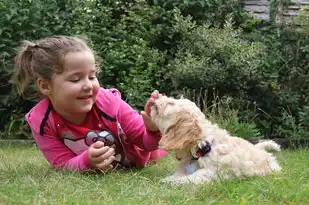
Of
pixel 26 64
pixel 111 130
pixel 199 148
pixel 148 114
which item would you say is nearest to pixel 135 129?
pixel 111 130

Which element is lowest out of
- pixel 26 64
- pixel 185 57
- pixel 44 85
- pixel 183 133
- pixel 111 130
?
pixel 185 57

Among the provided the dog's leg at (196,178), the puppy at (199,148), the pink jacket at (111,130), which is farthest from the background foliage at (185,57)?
the dog's leg at (196,178)

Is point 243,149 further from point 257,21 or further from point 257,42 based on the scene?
point 257,21

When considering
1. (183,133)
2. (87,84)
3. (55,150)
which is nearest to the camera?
(183,133)

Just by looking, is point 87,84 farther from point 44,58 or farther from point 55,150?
point 55,150

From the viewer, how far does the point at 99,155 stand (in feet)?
14.4

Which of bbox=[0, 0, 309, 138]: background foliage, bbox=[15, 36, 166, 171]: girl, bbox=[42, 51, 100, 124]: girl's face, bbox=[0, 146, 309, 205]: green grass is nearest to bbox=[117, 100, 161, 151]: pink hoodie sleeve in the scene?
bbox=[15, 36, 166, 171]: girl

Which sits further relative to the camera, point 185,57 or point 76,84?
point 185,57

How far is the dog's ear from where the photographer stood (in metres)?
4.34

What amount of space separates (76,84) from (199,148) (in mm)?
1125

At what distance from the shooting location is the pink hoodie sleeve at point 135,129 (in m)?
4.88

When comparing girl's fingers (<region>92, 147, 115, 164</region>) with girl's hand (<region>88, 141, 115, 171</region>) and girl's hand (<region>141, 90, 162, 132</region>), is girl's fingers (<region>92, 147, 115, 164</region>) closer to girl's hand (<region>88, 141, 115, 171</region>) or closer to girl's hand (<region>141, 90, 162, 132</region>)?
girl's hand (<region>88, 141, 115, 171</region>)

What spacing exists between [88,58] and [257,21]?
17.9 feet

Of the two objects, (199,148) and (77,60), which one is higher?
(77,60)
